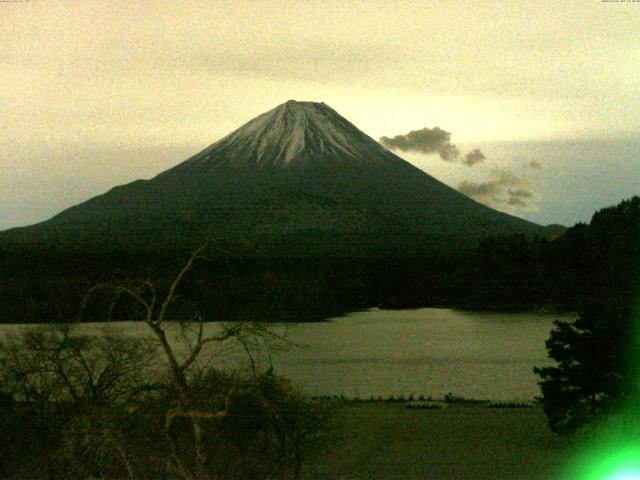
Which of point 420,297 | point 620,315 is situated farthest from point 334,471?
point 420,297

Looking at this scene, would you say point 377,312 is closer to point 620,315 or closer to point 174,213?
point 174,213

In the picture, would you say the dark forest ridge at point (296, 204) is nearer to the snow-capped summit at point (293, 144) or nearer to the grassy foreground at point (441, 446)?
the snow-capped summit at point (293, 144)

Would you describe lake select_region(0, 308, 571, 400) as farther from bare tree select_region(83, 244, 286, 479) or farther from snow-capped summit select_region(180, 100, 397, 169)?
snow-capped summit select_region(180, 100, 397, 169)

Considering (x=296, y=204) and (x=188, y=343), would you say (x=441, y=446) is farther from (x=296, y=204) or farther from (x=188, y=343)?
(x=296, y=204)

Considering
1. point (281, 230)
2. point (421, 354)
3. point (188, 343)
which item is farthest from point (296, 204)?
point (188, 343)

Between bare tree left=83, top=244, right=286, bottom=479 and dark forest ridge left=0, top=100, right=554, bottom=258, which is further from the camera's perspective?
dark forest ridge left=0, top=100, right=554, bottom=258

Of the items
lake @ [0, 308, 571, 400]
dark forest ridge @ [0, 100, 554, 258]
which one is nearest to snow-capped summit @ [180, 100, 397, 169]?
dark forest ridge @ [0, 100, 554, 258]
